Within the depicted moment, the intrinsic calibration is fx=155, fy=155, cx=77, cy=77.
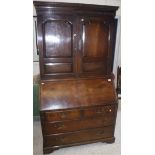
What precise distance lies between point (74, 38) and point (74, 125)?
3.63 feet

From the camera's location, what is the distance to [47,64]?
1962 mm

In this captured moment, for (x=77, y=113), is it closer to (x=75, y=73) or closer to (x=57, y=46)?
(x=75, y=73)

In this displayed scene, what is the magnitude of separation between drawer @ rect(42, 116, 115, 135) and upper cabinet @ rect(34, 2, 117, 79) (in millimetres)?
600

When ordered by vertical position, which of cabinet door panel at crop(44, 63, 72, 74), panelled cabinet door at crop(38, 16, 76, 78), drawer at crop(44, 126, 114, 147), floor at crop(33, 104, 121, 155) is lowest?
floor at crop(33, 104, 121, 155)

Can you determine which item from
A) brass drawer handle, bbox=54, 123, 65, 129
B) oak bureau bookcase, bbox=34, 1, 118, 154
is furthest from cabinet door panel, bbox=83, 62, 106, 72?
brass drawer handle, bbox=54, 123, 65, 129

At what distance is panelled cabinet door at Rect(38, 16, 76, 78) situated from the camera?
1.86m

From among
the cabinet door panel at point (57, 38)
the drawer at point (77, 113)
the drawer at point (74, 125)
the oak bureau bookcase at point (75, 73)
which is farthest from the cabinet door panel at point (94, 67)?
the drawer at point (74, 125)

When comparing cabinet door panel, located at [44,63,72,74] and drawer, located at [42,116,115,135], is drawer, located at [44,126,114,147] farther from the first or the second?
cabinet door panel, located at [44,63,72,74]

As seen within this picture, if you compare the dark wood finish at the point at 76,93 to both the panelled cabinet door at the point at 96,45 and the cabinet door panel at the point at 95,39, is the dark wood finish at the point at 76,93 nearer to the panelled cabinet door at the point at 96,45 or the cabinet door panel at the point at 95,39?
the panelled cabinet door at the point at 96,45

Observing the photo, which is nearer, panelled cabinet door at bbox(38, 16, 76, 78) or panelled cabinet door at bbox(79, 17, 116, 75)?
panelled cabinet door at bbox(38, 16, 76, 78)

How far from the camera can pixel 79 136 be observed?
206 centimetres
